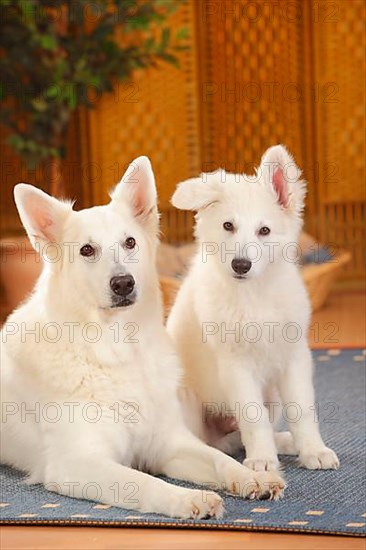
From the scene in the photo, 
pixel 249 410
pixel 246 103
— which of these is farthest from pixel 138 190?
pixel 246 103

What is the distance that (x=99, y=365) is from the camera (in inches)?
101

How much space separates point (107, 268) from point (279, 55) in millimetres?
3768

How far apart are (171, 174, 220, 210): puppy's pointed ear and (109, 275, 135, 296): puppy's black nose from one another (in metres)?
0.33

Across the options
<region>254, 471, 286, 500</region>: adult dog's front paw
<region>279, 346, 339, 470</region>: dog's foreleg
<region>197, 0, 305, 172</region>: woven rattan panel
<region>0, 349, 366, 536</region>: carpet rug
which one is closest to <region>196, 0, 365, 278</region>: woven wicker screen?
<region>197, 0, 305, 172</region>: woven rattan panel

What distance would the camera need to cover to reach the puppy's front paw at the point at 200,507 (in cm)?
224

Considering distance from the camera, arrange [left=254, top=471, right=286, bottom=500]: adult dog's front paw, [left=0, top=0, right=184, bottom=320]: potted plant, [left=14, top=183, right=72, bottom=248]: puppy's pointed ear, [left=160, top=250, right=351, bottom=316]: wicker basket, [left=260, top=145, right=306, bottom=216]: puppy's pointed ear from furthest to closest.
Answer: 1. [left=0, top=0, right=184, bottom=320]: potted plant
2. [left=160, top=250, right=351, bottom=316]: wicker basket
3. [left=260, top=145, right=306, bottom=216]: puppy's pointed ear
4. [left=14, top=183, right=72, bottom=248]: puppy's pointed ear
5. [left=254, top=471, right=286, bottom=500]: adult dog's front paw

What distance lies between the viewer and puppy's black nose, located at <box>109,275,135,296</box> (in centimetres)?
241

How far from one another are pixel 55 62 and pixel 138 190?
115 inches

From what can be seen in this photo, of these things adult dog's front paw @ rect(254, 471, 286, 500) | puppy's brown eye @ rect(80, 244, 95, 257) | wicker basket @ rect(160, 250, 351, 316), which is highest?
puppy's brown eye @ rect(80, 244, 95, 257)

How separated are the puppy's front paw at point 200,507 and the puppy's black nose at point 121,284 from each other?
51 cm

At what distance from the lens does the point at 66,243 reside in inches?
98.3

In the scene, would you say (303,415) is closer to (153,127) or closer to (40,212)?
(40,212)

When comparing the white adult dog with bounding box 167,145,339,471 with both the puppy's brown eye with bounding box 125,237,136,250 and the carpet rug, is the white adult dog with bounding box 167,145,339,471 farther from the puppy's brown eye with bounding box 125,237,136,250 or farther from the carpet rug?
the puppy's brown eye with bounding box 125,237,136,250

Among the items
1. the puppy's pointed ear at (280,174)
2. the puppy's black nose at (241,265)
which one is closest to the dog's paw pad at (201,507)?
the puppy's black nose at (241,265)
